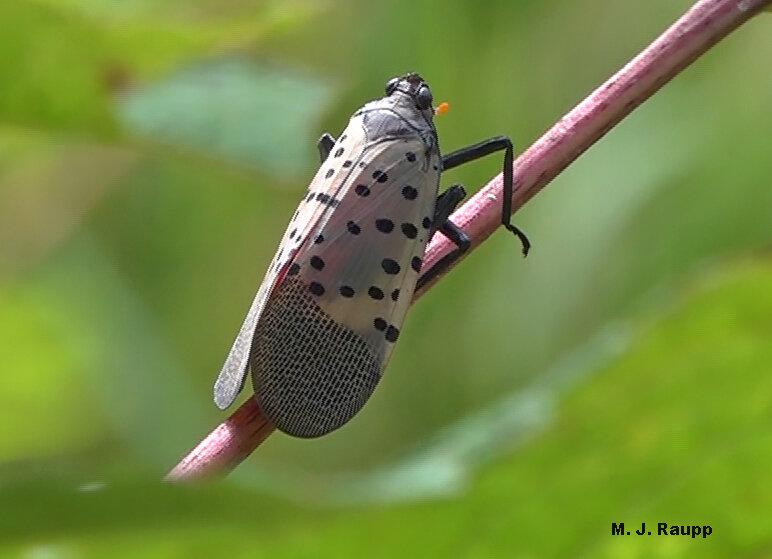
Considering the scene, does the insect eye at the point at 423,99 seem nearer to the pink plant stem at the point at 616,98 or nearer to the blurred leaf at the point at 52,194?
the pink plant stem at the point at 616,98

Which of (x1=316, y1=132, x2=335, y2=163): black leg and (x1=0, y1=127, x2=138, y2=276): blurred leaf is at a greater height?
(x1=0, y1=127, x2=138, y2=276): blurred leaf

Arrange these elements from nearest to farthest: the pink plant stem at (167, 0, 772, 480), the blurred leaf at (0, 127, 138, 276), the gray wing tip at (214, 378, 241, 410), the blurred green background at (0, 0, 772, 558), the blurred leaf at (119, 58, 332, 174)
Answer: the blurred green background at (0, 0, 772, 558) < the pink plant stem at (167, 0, 772, 480) < the gray wing tip at (214, 378, 241, 410) < the blurred leaf at (119, 58, 332, 174) < the blurred leaf at (0, 127, 138, 276)

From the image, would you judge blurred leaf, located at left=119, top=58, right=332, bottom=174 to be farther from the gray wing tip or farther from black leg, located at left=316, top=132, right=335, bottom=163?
the gray wing tip

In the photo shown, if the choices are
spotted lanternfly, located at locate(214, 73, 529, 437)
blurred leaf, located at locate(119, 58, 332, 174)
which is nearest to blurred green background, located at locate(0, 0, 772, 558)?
blurred leaf, located at locate(119, 58, 332, 174)

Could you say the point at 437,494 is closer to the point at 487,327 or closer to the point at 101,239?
the point at 487,327

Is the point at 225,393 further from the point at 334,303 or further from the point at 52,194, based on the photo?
the point at 52,194

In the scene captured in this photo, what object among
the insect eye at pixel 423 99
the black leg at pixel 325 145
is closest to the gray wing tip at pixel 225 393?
the black leg at pixel 325 145
